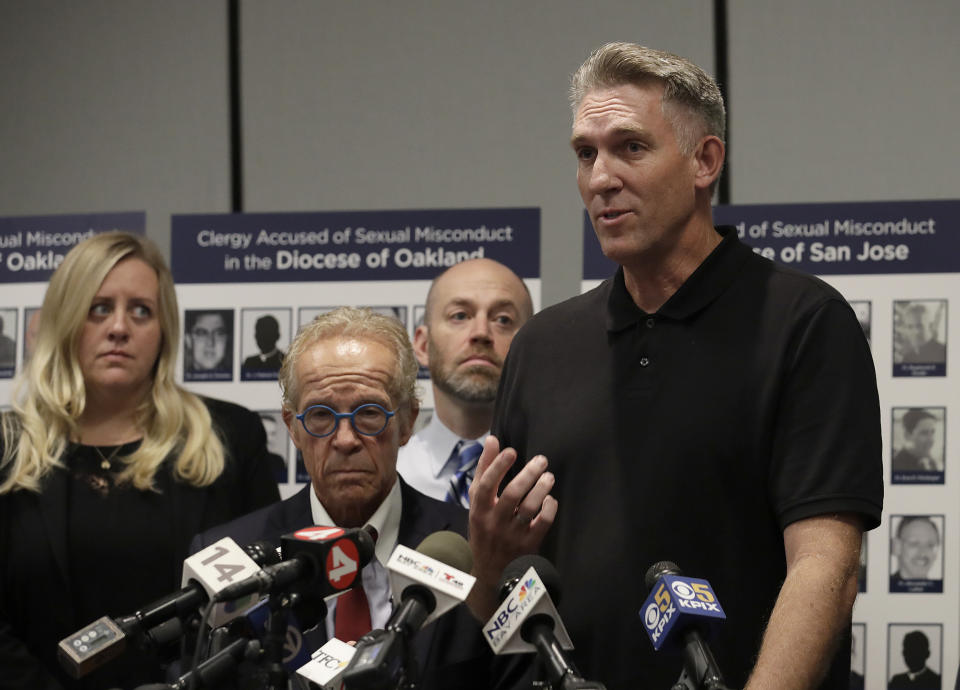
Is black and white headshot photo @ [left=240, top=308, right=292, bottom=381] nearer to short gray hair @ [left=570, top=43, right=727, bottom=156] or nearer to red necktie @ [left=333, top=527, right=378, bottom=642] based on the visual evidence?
red necktie @ [left=333, top=527, right=378, bottom=642]

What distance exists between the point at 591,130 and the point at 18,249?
312 centimetres

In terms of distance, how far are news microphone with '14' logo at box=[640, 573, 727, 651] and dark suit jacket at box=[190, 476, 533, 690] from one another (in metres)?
0.69

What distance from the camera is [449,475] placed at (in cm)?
344

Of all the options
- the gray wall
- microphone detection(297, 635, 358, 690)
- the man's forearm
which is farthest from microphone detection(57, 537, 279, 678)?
the gray wall

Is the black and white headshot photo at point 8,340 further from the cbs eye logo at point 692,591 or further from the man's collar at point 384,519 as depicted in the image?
the cbs eye logo at point 692,591

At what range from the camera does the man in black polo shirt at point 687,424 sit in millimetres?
1771

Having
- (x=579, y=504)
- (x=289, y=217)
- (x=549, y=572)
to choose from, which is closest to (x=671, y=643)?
(x=549, y=572)

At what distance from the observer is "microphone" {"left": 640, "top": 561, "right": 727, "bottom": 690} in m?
1.29

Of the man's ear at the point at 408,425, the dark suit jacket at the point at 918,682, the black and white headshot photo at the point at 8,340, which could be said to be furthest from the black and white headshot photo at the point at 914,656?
the black and white headshot photo at the point at 8,340

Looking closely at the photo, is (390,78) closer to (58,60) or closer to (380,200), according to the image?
(380,200)

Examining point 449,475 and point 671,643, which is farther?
point 449,475

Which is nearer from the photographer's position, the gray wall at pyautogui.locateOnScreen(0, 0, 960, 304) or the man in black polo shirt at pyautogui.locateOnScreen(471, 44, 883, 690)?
the man in black polo shirt at pyautogui.locateOnScreen(471, 44, 883, 690)

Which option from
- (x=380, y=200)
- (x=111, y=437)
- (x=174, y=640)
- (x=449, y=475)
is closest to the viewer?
(x=174, y=640)

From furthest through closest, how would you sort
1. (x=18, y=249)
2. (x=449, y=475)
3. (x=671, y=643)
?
(x=18, y=249) → (x=449, y=475) → (x=671, y=643)
